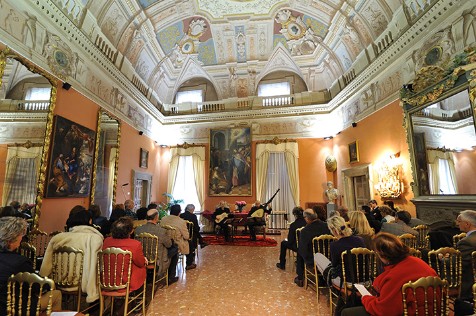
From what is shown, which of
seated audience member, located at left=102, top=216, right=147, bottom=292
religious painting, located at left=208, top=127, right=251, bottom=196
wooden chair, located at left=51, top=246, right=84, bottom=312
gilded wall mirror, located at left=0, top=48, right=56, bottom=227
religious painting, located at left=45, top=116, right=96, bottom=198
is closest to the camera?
wooden chair, located at left=51, top=246, right=84, bottom=312

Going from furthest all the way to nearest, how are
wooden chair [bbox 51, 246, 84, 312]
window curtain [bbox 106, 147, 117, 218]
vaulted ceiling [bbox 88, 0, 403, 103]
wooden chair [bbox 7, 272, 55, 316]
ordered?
vaulted ceiling [bbox 88, 0, 403, 103] → window curtain [bbox 106, 147, 117, 218] → wooden chair [bbox 51, 246, 84, 312] → wooden chair [bbox 7, 272, 55, 316]

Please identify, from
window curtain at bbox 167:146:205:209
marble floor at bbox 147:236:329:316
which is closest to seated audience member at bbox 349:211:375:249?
marble floor at bbox 147:236:329:316

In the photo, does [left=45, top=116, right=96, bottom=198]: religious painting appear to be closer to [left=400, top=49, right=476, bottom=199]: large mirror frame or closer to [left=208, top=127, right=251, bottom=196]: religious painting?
[left=208, top=127, right=251, bottom=196]: religious painting

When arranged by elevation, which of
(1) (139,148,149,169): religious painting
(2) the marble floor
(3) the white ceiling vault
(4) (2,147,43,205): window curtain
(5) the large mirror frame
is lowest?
(2) the marble floor

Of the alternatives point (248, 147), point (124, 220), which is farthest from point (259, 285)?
point (248, 147)

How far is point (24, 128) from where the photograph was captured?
178 inches

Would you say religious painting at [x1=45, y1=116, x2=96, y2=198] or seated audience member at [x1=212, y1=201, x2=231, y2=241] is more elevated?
religious painting at [x1=45, y1=116, x2=96, y2=198]

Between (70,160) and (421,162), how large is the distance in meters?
8.53

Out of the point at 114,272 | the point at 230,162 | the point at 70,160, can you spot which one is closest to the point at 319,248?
the point at 114,272

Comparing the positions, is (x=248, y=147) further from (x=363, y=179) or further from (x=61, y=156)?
(x=61, y=156)

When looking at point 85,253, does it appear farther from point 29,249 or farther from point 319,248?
point 319,248

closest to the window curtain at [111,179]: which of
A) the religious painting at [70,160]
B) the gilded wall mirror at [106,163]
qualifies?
the gilded wall mirror at [106,163]

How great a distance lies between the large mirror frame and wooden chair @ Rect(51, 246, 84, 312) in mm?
6525

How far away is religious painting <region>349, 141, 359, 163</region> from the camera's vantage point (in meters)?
8.60
